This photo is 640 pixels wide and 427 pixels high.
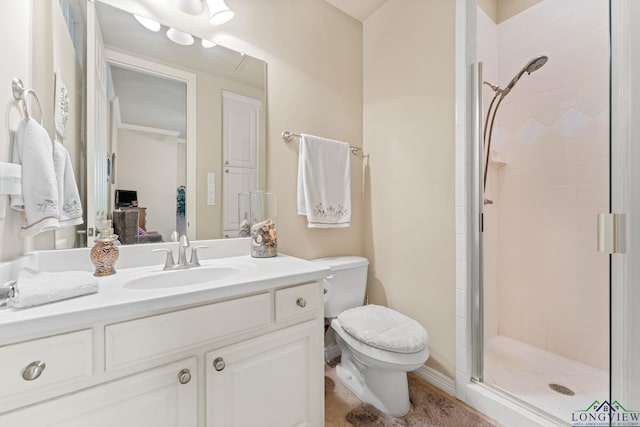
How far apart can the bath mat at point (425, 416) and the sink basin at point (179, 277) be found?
3.09 feet

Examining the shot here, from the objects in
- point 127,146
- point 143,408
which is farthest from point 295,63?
point 143,408

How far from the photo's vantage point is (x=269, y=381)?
0.92 meters

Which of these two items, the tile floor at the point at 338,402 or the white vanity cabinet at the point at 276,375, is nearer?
the white vanity cabinet at the point at 276,375

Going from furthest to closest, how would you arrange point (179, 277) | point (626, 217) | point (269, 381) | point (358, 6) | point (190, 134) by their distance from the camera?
point (358, 6), point (190, 134), point (179, 277), point (269, 381), point (626, 217)

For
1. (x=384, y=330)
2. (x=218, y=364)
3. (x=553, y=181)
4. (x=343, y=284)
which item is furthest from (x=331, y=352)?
(x=553, y=181)

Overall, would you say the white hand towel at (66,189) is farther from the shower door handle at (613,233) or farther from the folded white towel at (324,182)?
the shower door handle at (613,233)

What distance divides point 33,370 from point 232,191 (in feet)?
3.22

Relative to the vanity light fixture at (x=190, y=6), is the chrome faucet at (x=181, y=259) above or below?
below

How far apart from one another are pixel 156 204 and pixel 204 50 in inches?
32.4

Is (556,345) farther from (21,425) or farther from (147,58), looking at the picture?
(147,58)

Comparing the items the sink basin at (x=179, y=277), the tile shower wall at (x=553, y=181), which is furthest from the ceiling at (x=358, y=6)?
the sink basin at (x=179, y=277)

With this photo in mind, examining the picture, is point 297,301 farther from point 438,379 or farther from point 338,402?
point 438,379

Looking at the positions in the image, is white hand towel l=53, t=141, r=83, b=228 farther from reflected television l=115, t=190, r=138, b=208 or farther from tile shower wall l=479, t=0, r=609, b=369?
tile shower wall l=479, t=0, r=609, b=369

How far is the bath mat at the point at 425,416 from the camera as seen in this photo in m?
1.23
